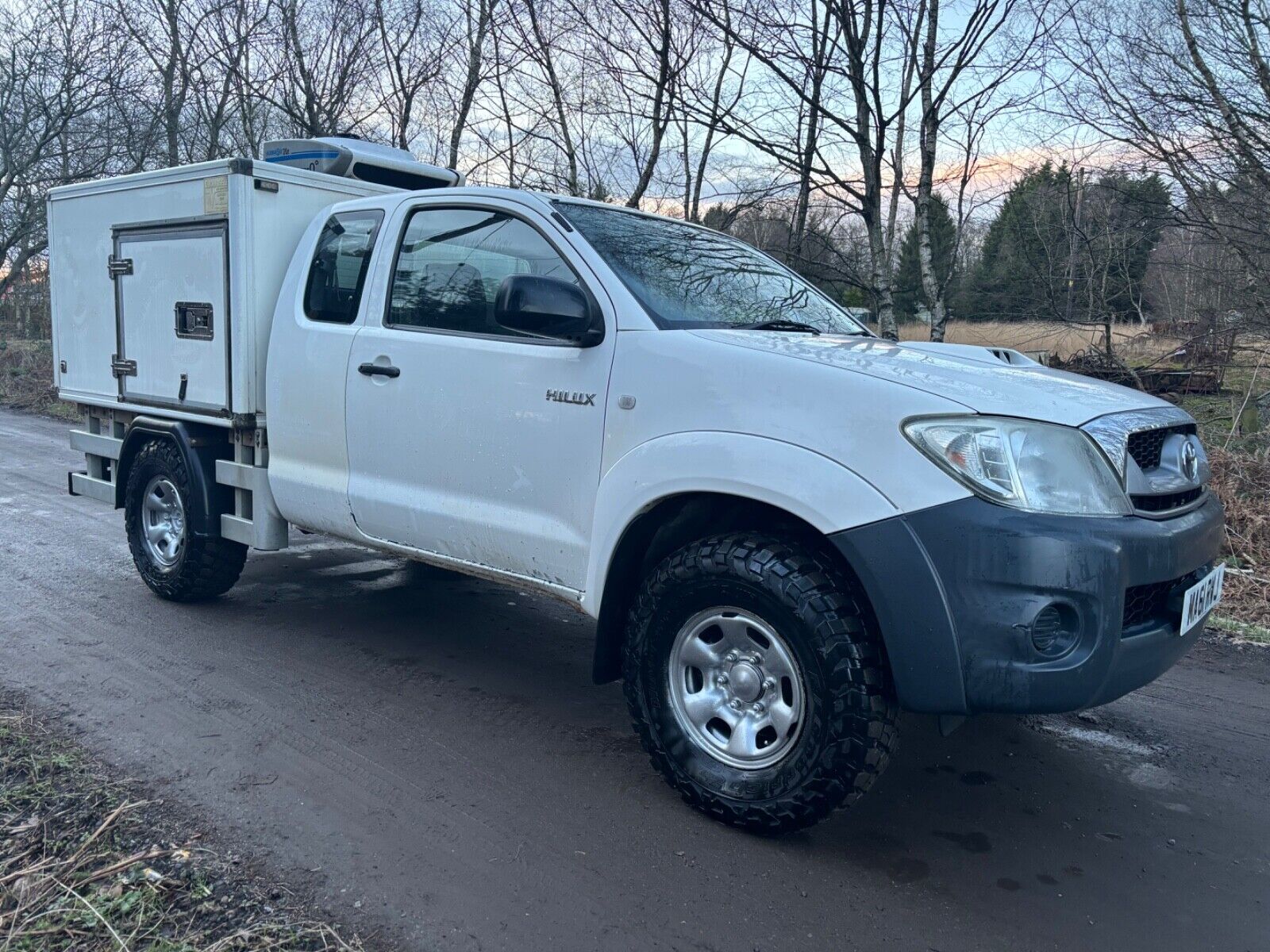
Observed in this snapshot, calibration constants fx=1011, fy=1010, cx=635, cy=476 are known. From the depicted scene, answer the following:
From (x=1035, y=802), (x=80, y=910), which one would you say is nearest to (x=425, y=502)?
(x=80, y=910)

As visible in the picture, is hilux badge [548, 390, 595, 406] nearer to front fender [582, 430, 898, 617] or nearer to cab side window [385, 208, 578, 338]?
front fender [582, 430, 898, 617]

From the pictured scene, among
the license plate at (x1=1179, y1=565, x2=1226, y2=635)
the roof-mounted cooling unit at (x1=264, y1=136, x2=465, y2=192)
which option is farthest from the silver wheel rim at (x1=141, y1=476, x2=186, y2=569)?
the license plate at (x1=1179, y1=565, x2=1226, y2=635)

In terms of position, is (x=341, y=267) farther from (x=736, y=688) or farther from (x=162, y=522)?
(x=736, y=688)

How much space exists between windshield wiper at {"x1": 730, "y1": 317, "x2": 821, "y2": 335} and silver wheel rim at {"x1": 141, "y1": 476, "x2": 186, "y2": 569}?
11.4ft

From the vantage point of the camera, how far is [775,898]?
2.93 meters

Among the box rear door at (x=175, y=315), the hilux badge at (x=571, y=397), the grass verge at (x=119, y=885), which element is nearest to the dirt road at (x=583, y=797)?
the grass verge at (x=119, y=885)

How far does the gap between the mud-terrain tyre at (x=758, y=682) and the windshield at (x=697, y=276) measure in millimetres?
981

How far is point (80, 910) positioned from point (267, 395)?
2794mm

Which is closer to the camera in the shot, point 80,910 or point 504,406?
point 80,910

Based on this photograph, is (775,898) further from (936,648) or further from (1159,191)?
(1159,191)

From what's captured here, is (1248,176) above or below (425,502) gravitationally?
above

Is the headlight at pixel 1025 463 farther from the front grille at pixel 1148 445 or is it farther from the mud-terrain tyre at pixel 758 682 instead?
the mud-terrain tyre at pixel 758 682

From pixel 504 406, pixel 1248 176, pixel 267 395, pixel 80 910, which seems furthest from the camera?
pixel 1248 176

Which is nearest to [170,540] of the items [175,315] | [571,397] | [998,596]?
[175,315]
